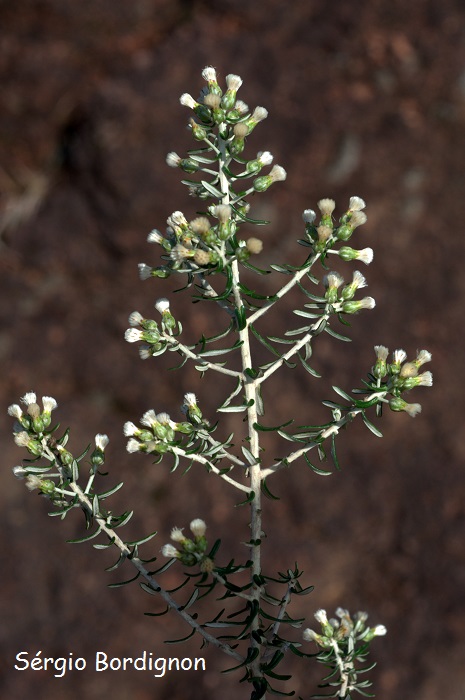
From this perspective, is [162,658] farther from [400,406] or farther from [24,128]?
[24,128]

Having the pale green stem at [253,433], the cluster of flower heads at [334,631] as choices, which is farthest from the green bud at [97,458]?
the cluster of flower heads at [334,631]

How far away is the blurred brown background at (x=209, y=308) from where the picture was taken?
4.01 m

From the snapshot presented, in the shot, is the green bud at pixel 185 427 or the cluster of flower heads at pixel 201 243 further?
the green bud at pixel 185 427

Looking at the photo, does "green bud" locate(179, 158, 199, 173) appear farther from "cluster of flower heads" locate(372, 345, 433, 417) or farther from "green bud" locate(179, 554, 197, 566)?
"green bud" locate(179, 554, 197, 566)

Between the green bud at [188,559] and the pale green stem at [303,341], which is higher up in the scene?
the pale green stem at [303,341]

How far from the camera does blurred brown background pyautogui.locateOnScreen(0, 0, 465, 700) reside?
4.01 meters

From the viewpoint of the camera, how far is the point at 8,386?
168 inches

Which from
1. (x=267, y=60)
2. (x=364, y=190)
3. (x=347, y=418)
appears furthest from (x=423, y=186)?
(x=347, y=418)

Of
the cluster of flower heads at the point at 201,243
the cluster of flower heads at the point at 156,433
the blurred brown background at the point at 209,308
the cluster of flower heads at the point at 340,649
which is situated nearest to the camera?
the cluster of flower heads at the point at 201,243

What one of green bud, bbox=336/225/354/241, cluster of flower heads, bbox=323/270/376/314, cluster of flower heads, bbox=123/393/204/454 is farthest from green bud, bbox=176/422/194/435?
green bud, bbox=336/225/354/241

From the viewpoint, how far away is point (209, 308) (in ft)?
14.1

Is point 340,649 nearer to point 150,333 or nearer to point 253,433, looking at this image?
point 253,433

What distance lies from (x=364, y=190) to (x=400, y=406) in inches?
113

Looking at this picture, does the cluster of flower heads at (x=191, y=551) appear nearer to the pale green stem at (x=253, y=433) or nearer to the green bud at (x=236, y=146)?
the pale green stem at (x=253, y=433)
